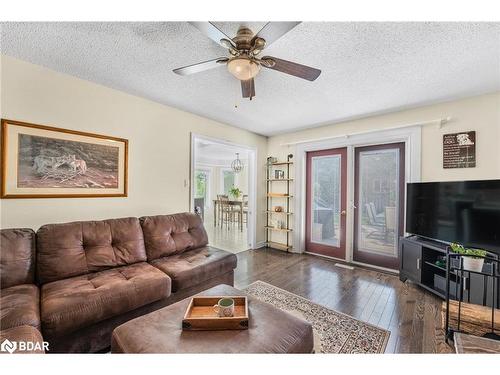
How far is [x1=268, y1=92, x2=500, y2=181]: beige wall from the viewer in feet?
7.88

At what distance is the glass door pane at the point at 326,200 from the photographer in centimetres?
378

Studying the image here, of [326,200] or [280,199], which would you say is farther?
[280,199]

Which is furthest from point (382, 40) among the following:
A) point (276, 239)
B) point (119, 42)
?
point (276, 239)

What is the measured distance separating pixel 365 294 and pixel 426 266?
2.70 ft

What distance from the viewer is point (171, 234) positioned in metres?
2.51

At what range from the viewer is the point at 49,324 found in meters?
1.26

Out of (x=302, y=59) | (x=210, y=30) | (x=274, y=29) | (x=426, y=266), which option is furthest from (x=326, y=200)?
(x=210, y=30)

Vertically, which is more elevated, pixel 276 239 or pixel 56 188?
pixel 56 188

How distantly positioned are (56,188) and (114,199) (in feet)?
1.76

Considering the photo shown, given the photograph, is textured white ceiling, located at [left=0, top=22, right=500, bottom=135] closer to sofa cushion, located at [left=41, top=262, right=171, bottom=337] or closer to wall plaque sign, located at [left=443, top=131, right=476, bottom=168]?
wall plaque sign, located at [left=443, top=131, right=476, bottom=168]

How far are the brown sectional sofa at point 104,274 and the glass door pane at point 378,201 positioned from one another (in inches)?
93.2

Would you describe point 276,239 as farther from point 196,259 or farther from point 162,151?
point 162,151

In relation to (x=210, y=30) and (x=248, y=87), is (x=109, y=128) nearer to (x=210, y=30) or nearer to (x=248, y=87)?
(x=248, y=87)
